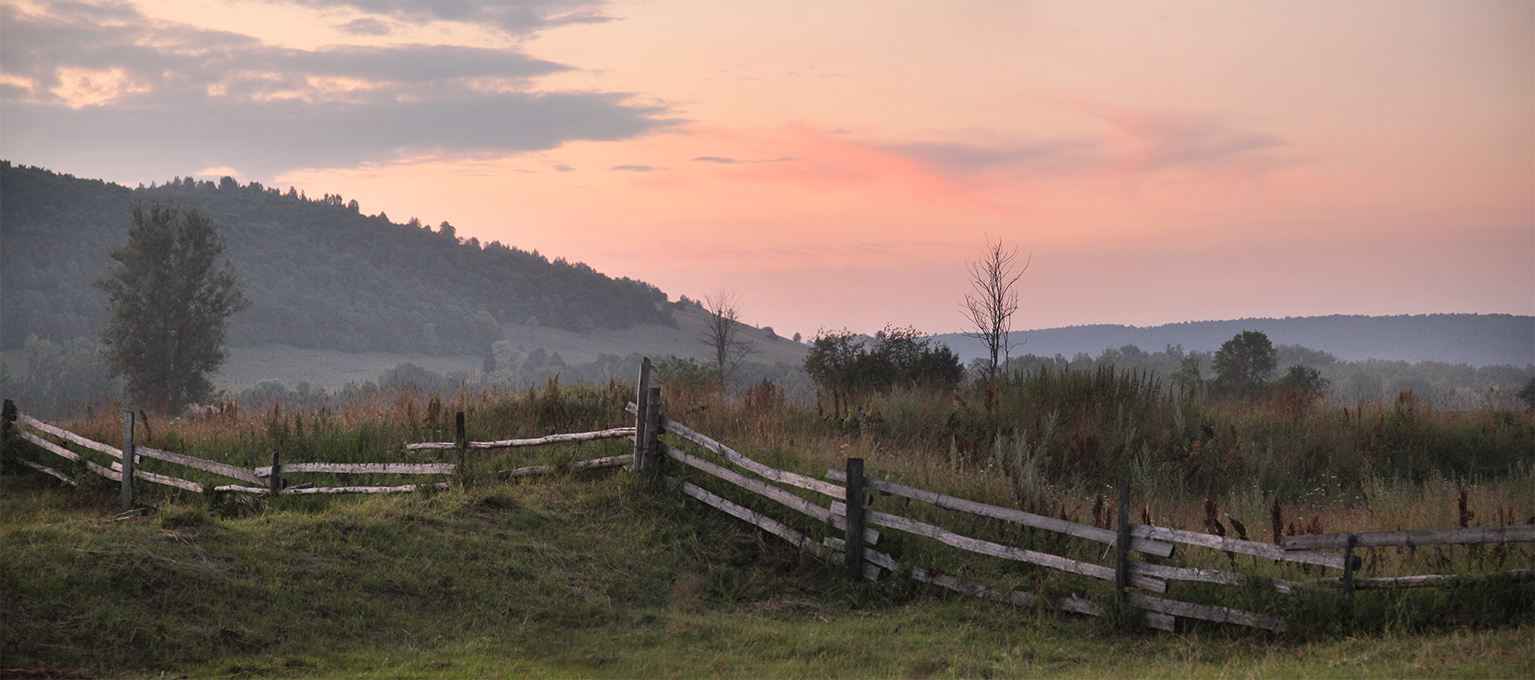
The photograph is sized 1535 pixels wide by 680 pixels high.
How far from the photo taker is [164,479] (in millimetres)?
11391

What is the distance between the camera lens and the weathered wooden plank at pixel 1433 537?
569 centimetres

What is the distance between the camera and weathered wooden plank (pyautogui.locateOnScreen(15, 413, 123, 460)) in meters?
11.9

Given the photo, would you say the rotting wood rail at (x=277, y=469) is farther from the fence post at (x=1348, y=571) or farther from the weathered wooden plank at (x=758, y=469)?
the fence post at (x=1348, y=571)

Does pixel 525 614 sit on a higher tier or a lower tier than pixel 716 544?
lower

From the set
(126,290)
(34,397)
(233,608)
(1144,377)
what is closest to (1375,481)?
(1144,377)

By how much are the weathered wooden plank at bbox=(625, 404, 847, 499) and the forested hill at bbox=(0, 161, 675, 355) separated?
213 ft

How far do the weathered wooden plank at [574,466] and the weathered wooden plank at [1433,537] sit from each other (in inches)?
263

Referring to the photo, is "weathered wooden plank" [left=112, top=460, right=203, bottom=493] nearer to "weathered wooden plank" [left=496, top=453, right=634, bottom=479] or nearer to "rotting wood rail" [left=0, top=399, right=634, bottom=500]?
"rotting wood rail" [left=0, top=399, right=634, bottom=500]

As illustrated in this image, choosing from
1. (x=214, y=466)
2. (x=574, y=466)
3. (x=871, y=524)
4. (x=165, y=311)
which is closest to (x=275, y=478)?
(x=214, y=466)

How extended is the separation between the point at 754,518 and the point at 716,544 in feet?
1.50

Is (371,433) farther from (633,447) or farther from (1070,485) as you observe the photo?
(1070,485)

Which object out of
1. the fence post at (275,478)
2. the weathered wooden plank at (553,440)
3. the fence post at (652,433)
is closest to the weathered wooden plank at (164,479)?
the fence post at (275,478)

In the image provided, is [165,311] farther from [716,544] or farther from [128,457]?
[716,544]

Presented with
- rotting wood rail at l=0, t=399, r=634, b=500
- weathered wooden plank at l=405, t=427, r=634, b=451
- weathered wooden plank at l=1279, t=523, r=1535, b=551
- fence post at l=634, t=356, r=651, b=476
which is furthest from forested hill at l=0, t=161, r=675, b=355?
weathered wooden plank at l=1279, t=523, r=1535, b=551
